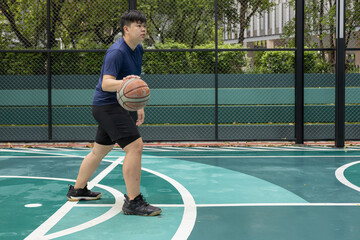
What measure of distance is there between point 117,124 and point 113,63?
2.13ft

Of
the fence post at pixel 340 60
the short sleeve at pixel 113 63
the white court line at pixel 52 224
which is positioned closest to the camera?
the white court line at pixel 52 224

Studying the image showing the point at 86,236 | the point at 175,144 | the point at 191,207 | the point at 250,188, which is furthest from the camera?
the point at 175,144

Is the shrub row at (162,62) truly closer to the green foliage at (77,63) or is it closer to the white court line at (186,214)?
the green foliage at (77,63)

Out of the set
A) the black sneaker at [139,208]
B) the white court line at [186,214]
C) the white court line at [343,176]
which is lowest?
the white court line at [343,176]

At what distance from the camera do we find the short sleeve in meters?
5.16

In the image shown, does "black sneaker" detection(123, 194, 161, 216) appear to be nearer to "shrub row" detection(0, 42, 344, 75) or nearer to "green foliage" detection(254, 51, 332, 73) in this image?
"shrub row" detection(0, 42, 344, 75)

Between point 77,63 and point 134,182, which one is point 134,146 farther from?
point 77,63

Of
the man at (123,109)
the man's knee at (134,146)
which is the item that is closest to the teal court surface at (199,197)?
the man at (123,109)

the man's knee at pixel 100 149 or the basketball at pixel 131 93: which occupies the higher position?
the basketball at pixel 131 93

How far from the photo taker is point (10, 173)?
7.97 meters

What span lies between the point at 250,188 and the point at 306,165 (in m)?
2.22

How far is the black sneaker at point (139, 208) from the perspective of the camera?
17.3ft

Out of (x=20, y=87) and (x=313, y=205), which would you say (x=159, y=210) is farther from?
(x=20, y=87)

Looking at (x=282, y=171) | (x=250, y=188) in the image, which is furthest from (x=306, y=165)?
(x=250, y=188)
